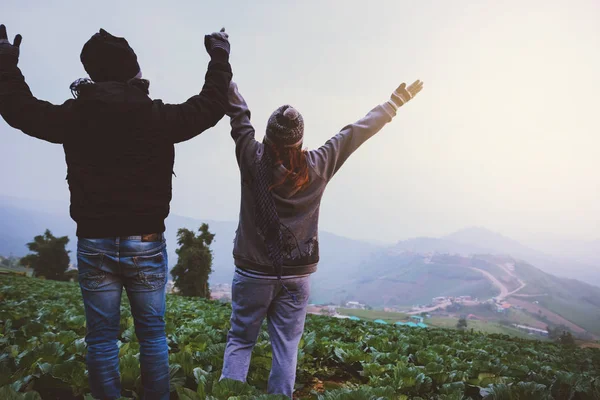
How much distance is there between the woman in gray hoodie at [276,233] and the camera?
278 centimetres

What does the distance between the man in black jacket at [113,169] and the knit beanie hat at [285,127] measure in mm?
433

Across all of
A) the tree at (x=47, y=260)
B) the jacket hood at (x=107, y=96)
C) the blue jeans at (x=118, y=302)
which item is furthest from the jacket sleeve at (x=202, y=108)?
the tree at (x=47, y=260)

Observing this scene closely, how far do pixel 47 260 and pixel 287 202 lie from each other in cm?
5889

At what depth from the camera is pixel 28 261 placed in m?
49.4

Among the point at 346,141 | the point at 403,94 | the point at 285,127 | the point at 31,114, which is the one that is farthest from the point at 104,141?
the point at 403,94

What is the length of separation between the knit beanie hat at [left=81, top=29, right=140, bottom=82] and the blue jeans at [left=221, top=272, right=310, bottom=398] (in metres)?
1.68

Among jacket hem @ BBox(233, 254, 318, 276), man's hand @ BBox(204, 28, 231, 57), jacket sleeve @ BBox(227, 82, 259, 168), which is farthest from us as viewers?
jacket sleeve @ BBox(227, 82, 259, 168)

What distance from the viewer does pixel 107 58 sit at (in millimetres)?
2414

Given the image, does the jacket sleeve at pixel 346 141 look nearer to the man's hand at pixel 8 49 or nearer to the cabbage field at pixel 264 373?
the cabbage field at pixel 264 373

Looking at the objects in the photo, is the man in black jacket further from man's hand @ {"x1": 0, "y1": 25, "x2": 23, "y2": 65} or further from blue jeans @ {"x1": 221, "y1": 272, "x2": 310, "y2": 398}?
blue jeans @ {"x1": 221, "y1": 272, "x2": 310, "y2": 398}

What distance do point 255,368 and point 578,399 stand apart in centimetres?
303

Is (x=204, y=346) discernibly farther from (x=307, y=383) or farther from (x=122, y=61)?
(x=122, y=61)

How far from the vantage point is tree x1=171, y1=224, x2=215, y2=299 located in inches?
1492

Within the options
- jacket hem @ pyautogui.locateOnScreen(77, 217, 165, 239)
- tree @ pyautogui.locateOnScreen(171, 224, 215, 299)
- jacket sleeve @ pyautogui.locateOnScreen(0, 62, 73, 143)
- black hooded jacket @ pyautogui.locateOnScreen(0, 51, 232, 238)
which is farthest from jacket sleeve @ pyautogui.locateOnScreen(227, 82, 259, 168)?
tree @ pyautogui.locateOnScreen(171, 224, 215, 299)
